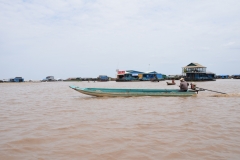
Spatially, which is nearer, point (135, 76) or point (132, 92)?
point (132, 92)

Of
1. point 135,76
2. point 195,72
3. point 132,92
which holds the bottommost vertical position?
point 132,92

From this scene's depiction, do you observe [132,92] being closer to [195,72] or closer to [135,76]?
[195,72]

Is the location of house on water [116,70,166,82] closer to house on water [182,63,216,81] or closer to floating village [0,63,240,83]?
floating village [0,63,240,83]

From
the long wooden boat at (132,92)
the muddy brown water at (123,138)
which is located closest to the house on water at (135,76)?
the long wooden boat at (132,92)

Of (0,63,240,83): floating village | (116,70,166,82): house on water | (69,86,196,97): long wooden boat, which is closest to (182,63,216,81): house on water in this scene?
(0,63,240,83): floating village

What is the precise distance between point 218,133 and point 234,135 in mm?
331

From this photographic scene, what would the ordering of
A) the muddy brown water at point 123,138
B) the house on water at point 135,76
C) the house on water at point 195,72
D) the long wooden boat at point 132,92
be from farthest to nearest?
the house on water at point 135,76, the house on water at point 195,72, the long wooden boat at point 132,92, the muddy brown water at point 123,138

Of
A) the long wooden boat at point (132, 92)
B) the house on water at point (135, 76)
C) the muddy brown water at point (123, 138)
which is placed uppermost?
the house on water at point (135, 76)

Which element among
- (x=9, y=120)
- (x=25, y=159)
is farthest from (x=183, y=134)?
(x=9, y=120)

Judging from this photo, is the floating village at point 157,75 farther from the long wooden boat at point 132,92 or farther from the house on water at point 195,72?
the long wooden boat at point 132,92

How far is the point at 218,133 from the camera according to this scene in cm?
509

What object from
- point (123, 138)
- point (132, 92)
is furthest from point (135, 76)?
point (123, 138)

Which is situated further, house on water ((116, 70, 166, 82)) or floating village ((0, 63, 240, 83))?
house on water ((116, 70, 166, 82))

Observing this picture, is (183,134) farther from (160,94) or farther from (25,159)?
(160,94)
